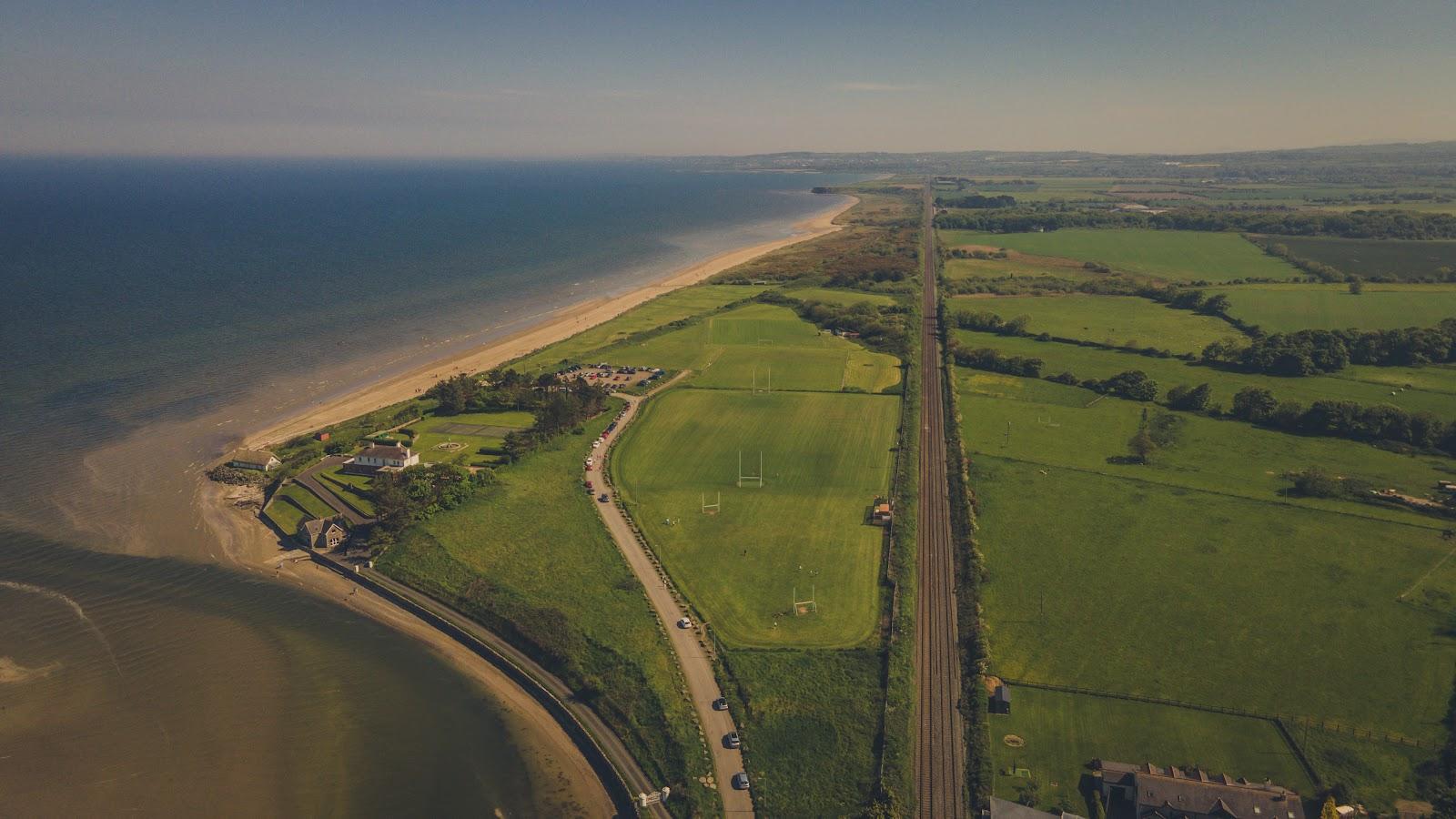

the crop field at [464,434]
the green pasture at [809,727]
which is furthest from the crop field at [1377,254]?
the crop field at [464,434]

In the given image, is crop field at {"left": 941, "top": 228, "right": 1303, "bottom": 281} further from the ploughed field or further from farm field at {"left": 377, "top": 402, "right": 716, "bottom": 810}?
farm field at {"left": 377, "top": 402, "right": 716, "bottom": 810}

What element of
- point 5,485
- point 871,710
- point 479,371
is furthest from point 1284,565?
point 5,485

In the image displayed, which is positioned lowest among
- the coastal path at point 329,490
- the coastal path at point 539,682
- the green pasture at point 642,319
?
the coastal path at point 539,682

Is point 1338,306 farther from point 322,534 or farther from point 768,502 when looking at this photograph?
point 322,534

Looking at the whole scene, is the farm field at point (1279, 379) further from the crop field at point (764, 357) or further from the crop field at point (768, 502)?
the crop field at point (768, 502)

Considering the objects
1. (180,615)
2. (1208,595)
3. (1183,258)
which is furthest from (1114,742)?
(1183,258)

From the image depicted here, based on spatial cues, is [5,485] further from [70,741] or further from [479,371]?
[479,371]
